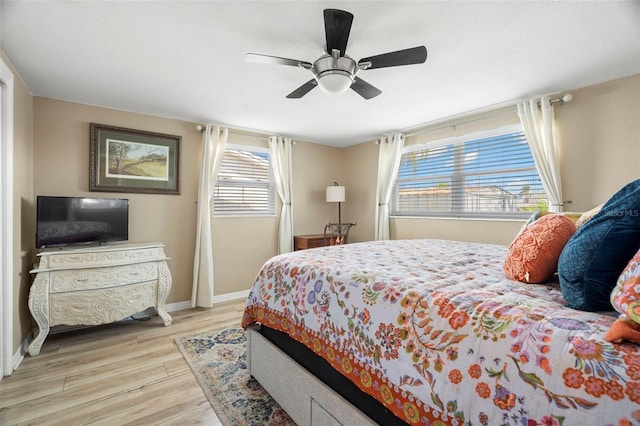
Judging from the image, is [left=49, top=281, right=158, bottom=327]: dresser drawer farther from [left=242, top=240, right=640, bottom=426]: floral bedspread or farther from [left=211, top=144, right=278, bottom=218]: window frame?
[left=242, top=240, right=640, bottom=426]: floral bedspread

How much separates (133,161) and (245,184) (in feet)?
4.69

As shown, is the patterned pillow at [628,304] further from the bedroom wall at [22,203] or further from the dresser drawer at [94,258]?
the bedroom wall at [22,203]

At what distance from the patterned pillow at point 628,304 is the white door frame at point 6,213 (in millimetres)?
3373

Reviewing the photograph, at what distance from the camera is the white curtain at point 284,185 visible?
4.42m

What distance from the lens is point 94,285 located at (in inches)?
107

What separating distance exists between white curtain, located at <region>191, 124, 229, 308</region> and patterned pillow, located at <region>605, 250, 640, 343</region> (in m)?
3.73

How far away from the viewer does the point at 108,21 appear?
1787 mm

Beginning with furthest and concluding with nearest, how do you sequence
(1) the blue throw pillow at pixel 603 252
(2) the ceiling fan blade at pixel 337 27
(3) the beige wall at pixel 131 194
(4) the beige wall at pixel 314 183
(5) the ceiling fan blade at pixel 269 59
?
(4) the beige wall at pixel 314 183 → (3) the beige wall at pixel 131 194 → (5) the ceiling fan blade at pixel 269 59 → (2) the ceiling fan blade at pixel 337 27 → (1) the blue throw pillow at pixel 603 252

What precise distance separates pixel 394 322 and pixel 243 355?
1.81 metres

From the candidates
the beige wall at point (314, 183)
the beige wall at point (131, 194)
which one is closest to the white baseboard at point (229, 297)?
the beige wall at point (131, 194)

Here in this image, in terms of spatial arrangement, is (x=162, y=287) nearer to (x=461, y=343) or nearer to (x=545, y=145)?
(x=461, y=343)

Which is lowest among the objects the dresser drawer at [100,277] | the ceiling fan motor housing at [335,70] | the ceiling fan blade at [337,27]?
the dresser drawer at [100,277]

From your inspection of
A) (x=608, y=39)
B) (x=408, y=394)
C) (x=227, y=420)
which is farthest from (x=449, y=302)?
(x=608, y=39)

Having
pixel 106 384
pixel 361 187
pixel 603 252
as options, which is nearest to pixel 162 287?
pixel 106 384
